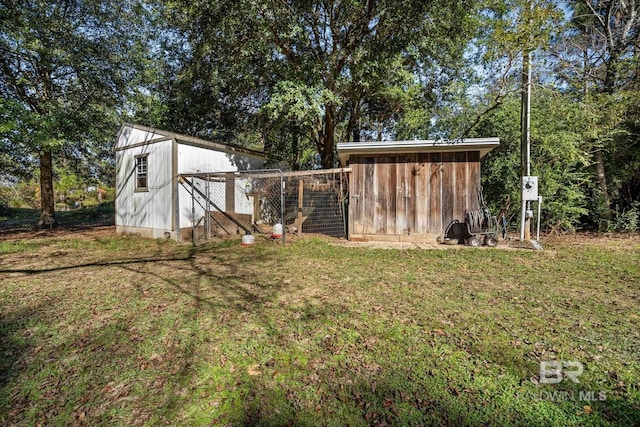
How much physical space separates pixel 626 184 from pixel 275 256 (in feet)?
38.0

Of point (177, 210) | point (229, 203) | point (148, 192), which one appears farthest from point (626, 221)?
point (148, 192)

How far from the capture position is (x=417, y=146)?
7453 millimetres

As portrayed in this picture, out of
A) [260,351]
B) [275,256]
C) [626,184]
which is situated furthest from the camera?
[626,184]

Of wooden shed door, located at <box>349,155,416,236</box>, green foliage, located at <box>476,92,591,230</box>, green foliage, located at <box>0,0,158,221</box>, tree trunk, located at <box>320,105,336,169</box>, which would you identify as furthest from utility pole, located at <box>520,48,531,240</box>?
green foliage, located at <box>0,0,158,221</box>

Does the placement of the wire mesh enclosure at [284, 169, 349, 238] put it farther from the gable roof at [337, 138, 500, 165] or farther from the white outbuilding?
the white outbuilding

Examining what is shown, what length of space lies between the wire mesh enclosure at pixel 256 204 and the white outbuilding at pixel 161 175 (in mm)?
51

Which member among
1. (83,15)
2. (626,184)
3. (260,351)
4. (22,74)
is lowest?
(260,351)

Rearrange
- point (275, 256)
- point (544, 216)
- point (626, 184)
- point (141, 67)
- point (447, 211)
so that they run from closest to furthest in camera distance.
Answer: point (275, 256) → point (447, 211) → point (544, 216) → point (626, 184) → point (141, 67)

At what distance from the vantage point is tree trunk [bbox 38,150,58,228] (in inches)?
418

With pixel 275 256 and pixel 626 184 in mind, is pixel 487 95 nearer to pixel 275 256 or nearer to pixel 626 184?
pixel 626 184

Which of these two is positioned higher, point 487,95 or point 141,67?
point 141,67

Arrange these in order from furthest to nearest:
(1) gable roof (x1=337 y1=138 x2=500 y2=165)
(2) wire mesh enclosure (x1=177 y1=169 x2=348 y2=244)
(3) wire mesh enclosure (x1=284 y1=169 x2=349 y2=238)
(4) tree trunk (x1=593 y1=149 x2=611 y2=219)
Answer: (4) tree trunk (x1=593 y1=149 x2=611 y2=219) < (3) wire mesh enclosure (x1=284 y1=169 x2=349 y2=238) < (2) wire mesh enclosure (x1=177 y1=169 x2=348 y2=244) < (1) gable roof (x1=337 y1=138 x2=500 y2=165)

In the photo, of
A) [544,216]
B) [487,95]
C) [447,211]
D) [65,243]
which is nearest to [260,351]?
[447,211]

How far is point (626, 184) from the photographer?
965 cm
